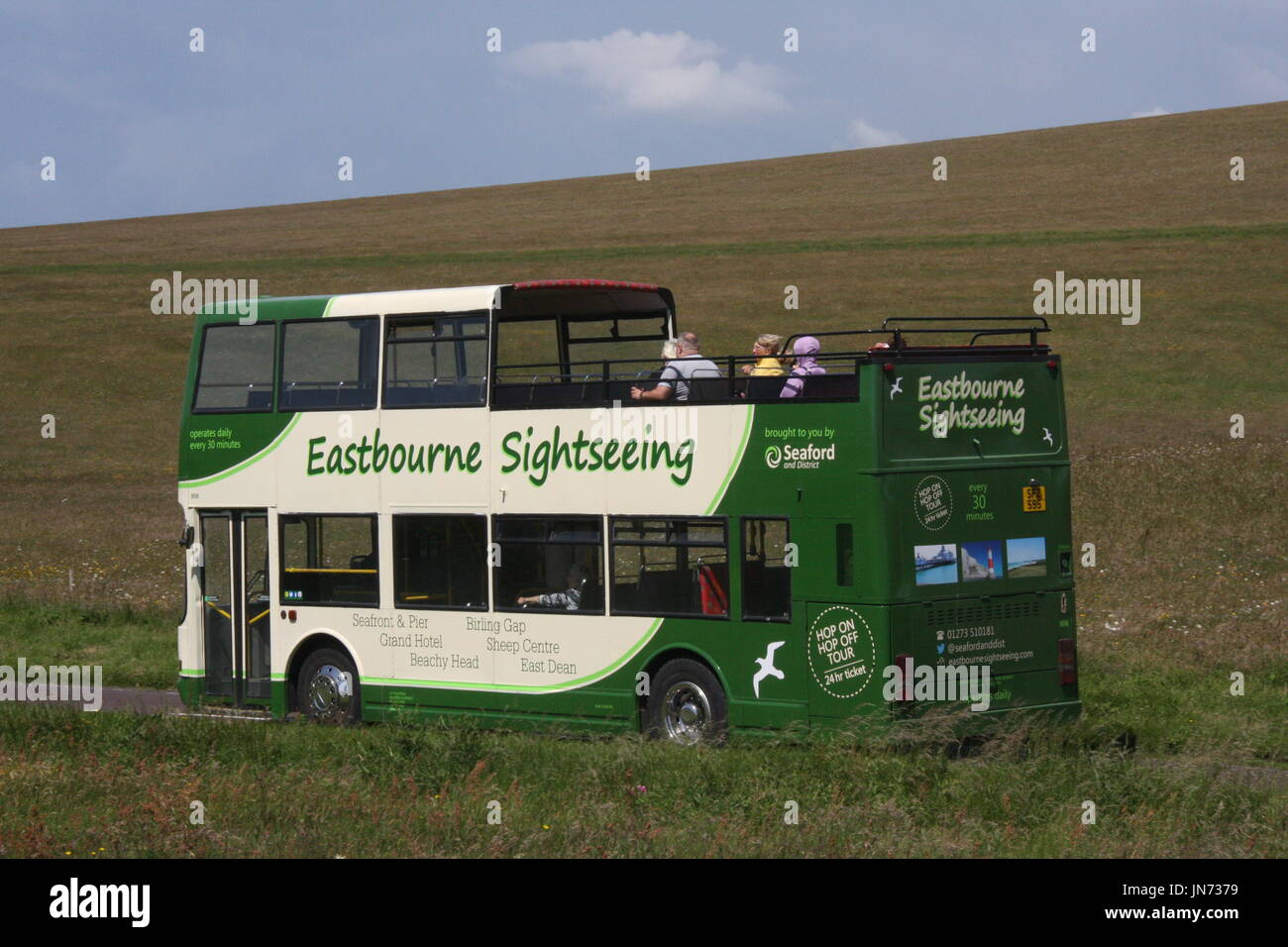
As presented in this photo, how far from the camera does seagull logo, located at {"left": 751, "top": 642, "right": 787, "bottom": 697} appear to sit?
44.3 ft

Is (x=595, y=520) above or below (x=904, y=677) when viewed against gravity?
above

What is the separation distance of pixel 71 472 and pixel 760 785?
3687cm

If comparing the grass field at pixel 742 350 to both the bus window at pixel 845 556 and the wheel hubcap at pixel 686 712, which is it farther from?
the bus window at pixel 845 556

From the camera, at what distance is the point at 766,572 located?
13750mm

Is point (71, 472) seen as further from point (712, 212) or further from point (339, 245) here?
point (712, 212)

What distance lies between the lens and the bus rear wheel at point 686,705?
14.0m

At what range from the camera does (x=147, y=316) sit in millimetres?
61750

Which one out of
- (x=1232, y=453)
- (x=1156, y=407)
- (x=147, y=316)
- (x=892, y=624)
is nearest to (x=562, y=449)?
(x=892, y=624)

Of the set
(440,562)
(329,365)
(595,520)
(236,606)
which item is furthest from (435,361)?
(236,606)

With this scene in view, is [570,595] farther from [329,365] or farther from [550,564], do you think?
[329,365]

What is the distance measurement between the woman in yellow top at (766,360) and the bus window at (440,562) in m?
3.08

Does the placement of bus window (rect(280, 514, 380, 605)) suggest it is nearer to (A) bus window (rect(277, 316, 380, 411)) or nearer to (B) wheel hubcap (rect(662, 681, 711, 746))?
(A) bus window (rect(277, 316, 380, 411))

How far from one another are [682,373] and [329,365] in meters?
3.95

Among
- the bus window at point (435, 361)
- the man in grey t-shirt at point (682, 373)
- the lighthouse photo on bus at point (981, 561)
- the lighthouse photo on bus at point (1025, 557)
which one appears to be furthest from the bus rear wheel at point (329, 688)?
the lighthouse photo on bus at point (1025, 557)
